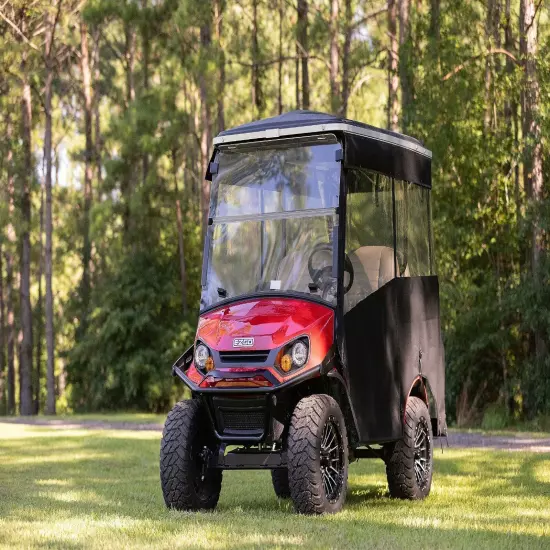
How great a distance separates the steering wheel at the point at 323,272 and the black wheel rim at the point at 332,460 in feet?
3.64

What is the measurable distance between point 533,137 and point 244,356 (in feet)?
44.2

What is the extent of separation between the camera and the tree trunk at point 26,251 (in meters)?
40.4

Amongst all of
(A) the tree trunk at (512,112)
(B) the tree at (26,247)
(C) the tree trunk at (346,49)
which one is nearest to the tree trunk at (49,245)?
(B) the tree at (26,247)

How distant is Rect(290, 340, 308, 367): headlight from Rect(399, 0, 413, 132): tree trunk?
14571mm

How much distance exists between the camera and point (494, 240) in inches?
922

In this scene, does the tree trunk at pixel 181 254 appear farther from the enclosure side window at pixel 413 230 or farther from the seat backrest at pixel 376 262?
the seat backrest at pixel 376 262

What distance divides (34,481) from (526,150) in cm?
1193

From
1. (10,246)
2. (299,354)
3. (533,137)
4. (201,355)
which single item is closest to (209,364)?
(201,355)

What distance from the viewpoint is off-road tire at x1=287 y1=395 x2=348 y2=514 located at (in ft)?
30.8

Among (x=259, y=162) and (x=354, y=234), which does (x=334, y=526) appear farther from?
(x=259, y=162)

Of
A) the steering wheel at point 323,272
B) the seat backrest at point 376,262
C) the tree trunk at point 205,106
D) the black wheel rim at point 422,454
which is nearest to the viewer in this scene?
the steering wheel at point 323,272

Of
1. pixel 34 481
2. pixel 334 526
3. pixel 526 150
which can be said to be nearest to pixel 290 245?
pixel 334 526

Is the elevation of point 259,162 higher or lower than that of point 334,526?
higher

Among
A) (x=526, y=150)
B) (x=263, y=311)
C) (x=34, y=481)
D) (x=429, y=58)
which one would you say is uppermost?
(x=429, y=58)
